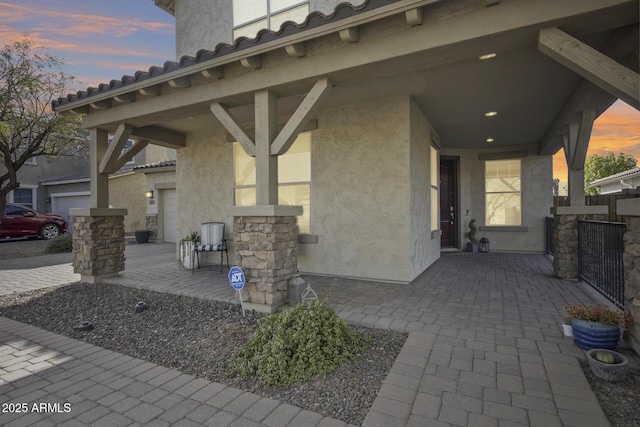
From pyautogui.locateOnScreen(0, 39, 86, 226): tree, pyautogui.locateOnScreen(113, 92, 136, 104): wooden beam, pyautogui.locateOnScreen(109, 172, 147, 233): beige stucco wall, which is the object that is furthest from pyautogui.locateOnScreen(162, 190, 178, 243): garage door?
pyautogui.locateOnScreen(113, 92, 136, 104): wooden beam

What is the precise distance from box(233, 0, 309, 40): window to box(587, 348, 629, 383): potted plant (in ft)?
19.5

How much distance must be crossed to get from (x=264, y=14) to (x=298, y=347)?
19.3ft

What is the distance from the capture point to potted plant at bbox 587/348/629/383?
2141 millimetres

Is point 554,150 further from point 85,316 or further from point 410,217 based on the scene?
point 85,316

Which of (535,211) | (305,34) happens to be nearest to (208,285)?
(305,34)

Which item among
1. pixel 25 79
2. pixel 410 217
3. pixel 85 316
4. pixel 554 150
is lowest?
pixel 85 316

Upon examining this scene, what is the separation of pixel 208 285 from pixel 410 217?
3.23m

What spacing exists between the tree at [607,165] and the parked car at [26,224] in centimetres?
3668

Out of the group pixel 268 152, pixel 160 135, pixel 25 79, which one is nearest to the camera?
pixel 268 152

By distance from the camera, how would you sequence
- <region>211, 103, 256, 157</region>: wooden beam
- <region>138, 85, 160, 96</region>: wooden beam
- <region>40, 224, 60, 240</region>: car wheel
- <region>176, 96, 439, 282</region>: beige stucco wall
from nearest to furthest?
<region>211, 103, 256, 157</region>: wooden beam < <region>138, 85, 160, 96</region>: wooden beam < <region>176, 96, 439, 282</region>: beige stucco wall < <region>40, 224, 60, 240</region>: car wheel

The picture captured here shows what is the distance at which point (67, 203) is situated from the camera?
16.1m

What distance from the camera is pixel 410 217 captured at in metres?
4.78

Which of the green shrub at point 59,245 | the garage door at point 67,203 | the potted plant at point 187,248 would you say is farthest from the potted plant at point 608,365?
the garage door at point 67,203

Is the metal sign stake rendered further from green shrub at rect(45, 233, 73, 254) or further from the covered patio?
green shrub at rect(45, 233, 73, 254)
